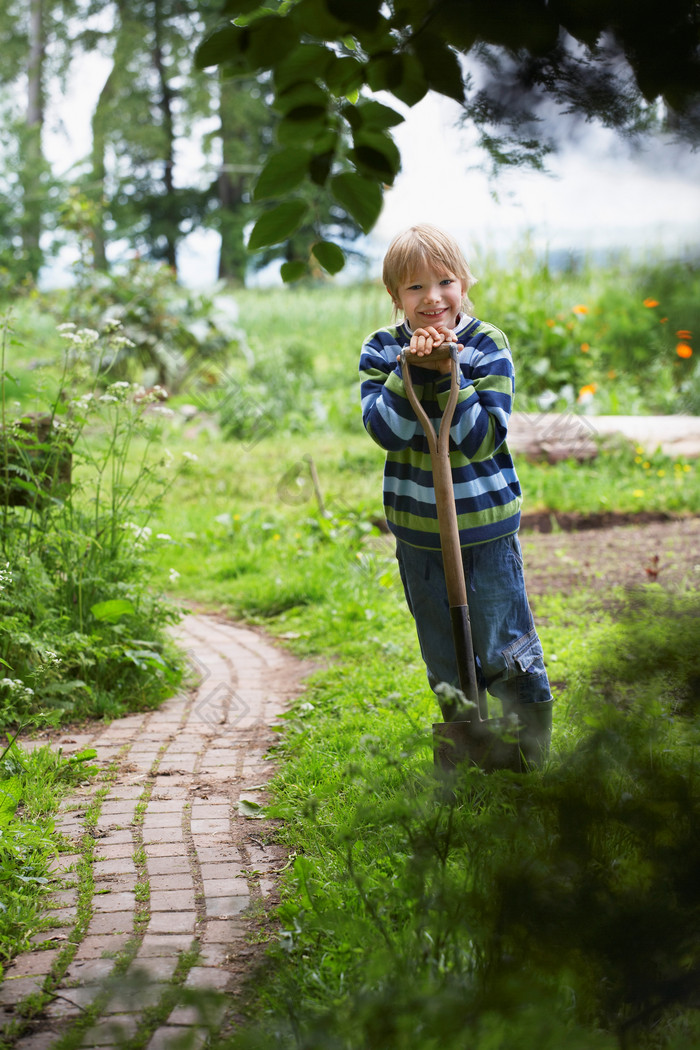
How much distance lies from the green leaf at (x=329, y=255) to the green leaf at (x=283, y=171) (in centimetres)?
12

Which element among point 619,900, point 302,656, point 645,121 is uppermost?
point 645,121

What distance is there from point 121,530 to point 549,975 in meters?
2.92

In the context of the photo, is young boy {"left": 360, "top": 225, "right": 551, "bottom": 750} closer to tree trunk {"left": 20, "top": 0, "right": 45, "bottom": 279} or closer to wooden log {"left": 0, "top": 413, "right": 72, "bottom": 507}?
wooden log {"left": 0, "top": 413, "right": 72, "bottom": 507}

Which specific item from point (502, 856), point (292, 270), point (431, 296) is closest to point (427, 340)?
point (431, 296)

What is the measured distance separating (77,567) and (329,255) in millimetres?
2624

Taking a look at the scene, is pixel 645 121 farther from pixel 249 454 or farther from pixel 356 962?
pixel 249 454

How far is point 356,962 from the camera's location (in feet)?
5.78

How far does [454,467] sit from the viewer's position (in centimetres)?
247

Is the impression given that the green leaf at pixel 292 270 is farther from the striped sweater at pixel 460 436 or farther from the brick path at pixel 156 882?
the brick path at pixel 156 882

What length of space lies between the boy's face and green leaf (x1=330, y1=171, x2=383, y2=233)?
1.06 metres

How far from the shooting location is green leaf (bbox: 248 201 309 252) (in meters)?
1.35

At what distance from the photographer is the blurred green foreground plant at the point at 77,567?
3477 mm

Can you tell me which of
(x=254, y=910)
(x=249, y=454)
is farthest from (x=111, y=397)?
(x=249, y=454)

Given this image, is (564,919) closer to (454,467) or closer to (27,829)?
(454,467)
